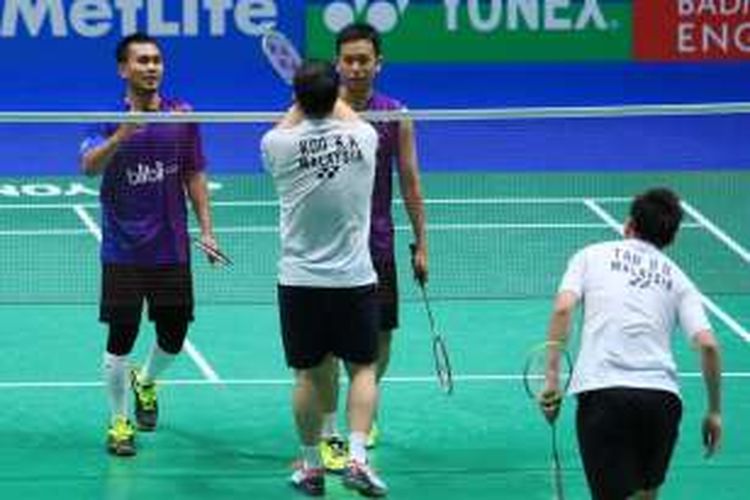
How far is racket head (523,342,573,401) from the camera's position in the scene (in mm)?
8500

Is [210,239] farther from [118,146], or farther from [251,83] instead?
[251,83]

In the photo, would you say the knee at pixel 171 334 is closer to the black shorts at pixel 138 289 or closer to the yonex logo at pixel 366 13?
the black shorts at pixel 138 289

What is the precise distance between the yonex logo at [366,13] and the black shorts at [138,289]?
9751 mm

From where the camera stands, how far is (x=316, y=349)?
10.3 metres

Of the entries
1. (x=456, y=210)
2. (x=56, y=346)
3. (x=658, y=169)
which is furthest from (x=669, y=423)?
(x=658, y=169)

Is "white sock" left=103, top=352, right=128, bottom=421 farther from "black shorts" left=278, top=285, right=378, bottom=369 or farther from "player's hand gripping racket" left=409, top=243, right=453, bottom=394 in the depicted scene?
"player's hand gripping racket" left=409, top=243, right=453, bottom=394

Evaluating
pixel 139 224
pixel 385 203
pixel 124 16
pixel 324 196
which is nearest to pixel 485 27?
pixel 124 16

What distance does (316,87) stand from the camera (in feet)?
32.6

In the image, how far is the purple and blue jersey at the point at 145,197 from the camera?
37.2 feet

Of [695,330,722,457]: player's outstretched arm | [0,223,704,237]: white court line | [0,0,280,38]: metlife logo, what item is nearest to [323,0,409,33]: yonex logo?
[0,0,280,38]: metlife logo

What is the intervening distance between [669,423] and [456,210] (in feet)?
31.5

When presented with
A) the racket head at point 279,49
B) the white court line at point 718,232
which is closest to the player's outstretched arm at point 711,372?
the white court line at point 718,232

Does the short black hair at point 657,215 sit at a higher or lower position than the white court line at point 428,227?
higher

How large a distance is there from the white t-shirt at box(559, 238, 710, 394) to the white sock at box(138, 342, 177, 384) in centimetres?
368
